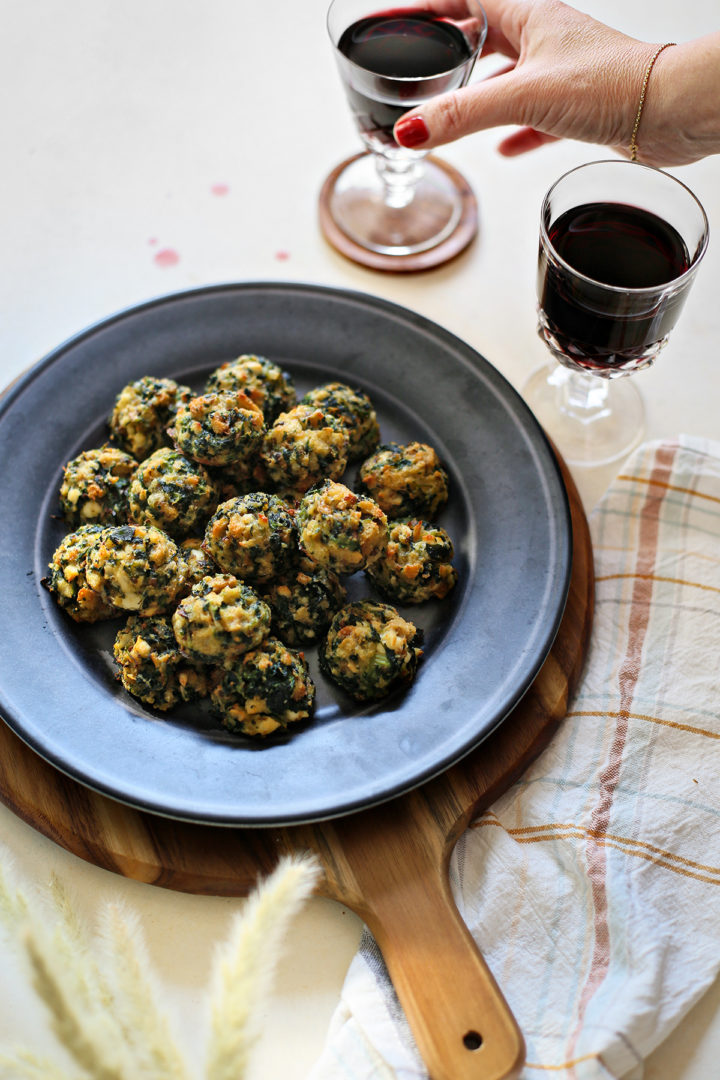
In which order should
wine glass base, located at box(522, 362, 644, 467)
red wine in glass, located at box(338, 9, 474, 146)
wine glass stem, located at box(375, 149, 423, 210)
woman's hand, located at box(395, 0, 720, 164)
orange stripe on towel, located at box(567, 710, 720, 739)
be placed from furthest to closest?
wine glass stem, located at box(375, 149, 423, 210)
wine glass base, located at box(522, 362, 644, 467)
red wine in glass, located at box(338, 9, 474, 146)
woman's hand, located at box(395, 0, 720, 164)
orange stripe on towel, located at box(567, 710, 720, 739)

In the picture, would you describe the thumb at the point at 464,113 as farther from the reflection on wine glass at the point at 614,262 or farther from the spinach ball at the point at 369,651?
the spinach ball at the point at 369,651

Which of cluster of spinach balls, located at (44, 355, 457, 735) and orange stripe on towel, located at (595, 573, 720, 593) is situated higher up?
cluster of spinach balls, located at (44, 355, 457, 735)

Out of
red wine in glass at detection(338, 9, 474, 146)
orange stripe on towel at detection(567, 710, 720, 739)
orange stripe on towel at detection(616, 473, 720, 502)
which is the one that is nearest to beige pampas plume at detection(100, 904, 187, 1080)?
orange stripe on towel at detection(567, 710, 720, 739)

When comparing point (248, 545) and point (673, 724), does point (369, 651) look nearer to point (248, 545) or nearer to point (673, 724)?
point (248, 545)

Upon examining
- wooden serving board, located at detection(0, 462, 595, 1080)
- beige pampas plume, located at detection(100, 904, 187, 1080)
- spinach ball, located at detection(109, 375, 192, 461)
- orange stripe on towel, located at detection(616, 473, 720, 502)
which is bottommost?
wooden serving board, located at detection(0, 462, 595, 1080)

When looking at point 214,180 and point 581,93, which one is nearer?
point 581,93

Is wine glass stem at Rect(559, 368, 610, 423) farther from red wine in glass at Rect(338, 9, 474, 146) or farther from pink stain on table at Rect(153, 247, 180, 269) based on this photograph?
pink stain on table at Rect(153, 247, 180, 269)

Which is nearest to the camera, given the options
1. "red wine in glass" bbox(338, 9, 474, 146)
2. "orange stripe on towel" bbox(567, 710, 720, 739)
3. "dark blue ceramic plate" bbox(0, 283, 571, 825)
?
"dark blue ceramic plate" bbox(0, 283, 571, 825)

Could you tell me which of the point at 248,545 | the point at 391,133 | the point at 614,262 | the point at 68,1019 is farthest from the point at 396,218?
the point at 68,1019
